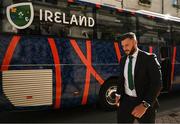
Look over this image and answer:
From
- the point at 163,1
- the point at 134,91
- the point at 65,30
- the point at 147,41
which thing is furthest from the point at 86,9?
the point at 163,1

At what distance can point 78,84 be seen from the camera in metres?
8.37

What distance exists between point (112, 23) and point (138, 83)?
5.16 meters

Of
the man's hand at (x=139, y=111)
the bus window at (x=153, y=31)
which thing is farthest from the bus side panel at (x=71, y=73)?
the man's hand at (x=139, y=111)

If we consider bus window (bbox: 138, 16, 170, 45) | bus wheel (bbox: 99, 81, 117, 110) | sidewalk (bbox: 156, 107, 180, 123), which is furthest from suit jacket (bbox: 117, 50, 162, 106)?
bus window (bbox: 138, 16, 170, 45)

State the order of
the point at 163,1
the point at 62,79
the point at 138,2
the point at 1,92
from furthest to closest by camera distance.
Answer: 1. the point at 163,1
2. the point at 138,2
3. the point at 62,79
4. the point at 1,92

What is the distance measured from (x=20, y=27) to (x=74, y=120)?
247 cm

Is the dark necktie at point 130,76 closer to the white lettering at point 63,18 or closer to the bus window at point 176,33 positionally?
the white lettering at point 63,18

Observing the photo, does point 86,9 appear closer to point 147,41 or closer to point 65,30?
point 65,30

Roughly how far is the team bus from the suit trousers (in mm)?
3233

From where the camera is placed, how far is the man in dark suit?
4324 mm

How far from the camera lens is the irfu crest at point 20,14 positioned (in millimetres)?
7223

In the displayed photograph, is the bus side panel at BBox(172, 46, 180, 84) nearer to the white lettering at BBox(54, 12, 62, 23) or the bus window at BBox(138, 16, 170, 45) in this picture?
the bus window at BBox(138, 16, 170, 45)

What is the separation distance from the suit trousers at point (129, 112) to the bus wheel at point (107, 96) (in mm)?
4424

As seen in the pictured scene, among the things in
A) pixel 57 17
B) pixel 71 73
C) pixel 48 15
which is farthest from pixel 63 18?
pixel 71 73
